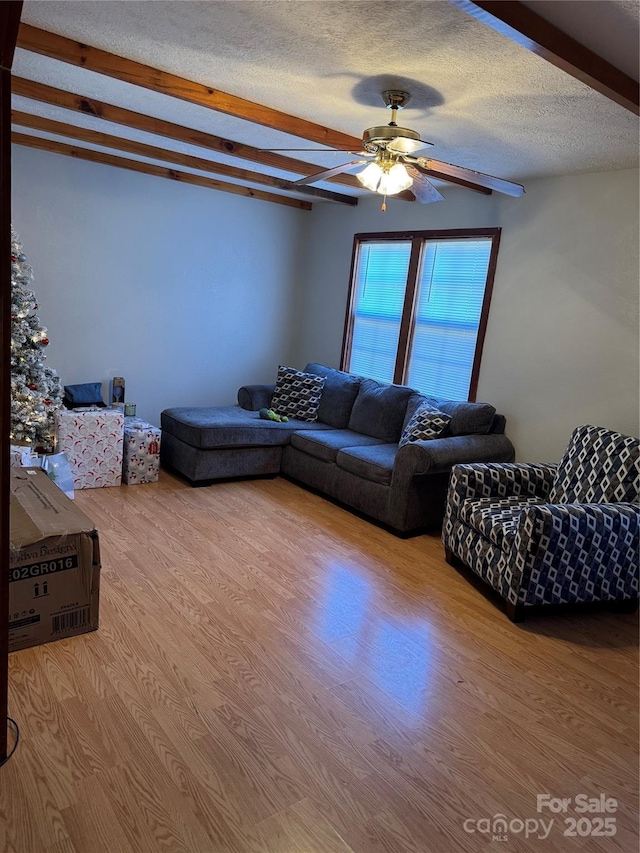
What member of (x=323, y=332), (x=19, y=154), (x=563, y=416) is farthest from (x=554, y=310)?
(x=19, y=154)

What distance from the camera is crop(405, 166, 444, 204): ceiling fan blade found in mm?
2887

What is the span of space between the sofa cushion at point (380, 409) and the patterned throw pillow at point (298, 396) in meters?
0.39

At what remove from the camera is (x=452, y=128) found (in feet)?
10.5

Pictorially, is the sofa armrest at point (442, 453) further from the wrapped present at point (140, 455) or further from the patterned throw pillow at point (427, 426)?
the wrapped present at point (140, 455)

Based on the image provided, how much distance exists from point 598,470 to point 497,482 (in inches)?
22.2

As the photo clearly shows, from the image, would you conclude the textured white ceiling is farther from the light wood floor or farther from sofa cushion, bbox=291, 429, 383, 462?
the light wood floor

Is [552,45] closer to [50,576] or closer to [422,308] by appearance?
[50,576]

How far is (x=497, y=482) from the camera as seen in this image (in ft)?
11.7

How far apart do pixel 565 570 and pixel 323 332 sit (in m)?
3.75

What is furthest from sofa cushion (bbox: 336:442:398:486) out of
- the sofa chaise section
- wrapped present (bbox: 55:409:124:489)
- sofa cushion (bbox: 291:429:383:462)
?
wrapped present (bbox: 55:409:124:489)

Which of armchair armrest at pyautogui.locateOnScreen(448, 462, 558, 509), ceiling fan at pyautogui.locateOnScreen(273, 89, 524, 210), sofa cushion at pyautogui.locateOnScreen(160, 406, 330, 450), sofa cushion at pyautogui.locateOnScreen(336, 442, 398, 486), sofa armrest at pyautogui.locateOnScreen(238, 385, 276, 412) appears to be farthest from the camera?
sofa armrest at pyautogui.locateOnScreen(238, 385, 276, 412)

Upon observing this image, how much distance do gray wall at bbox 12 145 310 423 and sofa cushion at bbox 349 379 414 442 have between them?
1.49 metres

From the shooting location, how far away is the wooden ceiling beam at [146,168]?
4.43 m

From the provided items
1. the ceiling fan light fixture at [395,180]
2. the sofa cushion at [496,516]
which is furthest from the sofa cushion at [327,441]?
the ceiling fan light fixture at [395,180]
